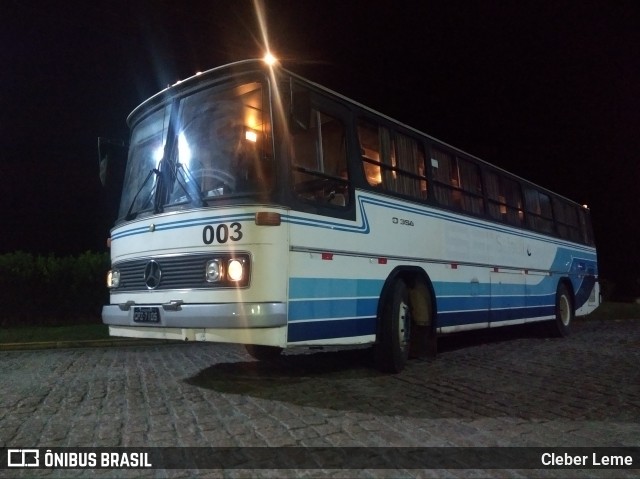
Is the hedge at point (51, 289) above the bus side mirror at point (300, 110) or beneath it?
beneath

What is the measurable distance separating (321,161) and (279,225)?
46.9 inches

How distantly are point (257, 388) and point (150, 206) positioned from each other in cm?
236

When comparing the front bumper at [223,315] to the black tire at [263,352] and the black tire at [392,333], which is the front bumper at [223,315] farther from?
the black tire at [263,352]

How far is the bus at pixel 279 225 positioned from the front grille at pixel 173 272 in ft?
0.05

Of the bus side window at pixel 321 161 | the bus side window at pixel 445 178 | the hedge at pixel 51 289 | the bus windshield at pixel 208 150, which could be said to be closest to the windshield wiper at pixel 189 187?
the bus windshield at pixel 208 150

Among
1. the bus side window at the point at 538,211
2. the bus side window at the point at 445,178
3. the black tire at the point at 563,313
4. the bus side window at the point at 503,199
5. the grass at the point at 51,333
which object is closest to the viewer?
the bus side window at the point at 445,178

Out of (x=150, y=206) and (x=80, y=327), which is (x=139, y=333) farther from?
(x=80, y=327)

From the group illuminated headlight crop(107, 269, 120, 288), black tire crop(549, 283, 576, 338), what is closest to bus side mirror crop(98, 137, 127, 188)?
illuminated headlight crop(107, 269, 120, 288)

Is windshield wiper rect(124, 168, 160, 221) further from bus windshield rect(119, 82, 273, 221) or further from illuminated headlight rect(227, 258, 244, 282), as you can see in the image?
illuminated headlight rect(227, 258, 244, 282)

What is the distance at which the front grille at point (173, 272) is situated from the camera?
5.53 meters

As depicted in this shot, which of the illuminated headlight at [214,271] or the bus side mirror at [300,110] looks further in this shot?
the bus side mirror at [300,110]

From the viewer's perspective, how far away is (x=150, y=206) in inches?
250

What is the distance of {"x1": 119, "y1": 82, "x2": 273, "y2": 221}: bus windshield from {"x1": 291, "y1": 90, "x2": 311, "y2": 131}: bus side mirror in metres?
0.29
